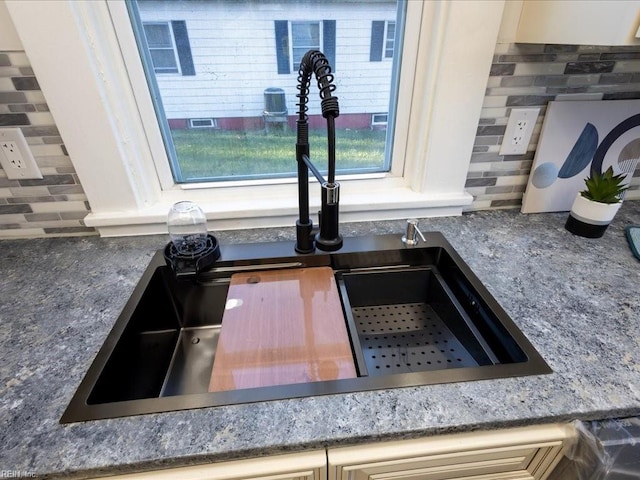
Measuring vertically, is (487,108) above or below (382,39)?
below

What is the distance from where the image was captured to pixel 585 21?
71cm

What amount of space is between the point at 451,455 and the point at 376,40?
1.00m

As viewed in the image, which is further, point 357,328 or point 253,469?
point 357,328

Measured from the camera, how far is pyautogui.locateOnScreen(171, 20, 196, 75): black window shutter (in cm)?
90

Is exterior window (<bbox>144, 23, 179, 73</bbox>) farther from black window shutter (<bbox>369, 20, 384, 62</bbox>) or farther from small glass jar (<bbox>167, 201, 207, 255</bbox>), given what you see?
black window shutter (<bbox>369, 20, 384, 62</bbox>)

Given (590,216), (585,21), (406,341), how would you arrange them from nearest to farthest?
(585,21)
(406,341)
(590,216)

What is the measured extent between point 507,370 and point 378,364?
28 cm

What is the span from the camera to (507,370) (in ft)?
2.10

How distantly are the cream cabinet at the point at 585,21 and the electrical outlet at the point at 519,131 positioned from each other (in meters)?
0.23

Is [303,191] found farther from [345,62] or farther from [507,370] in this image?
[507,370]

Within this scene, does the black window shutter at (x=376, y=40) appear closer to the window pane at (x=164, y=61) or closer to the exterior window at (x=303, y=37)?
the exterior window at (x=303, y=37)

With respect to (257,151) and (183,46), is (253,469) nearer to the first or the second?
(257,151)

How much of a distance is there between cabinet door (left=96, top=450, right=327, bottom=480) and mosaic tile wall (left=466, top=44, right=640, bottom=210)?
3.05ft

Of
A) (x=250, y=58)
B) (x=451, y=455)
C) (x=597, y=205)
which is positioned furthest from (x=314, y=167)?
(x=597, y=205)
